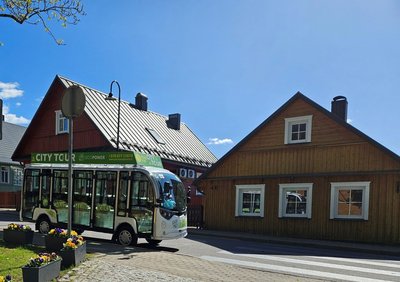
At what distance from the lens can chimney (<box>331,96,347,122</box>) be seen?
859 inches

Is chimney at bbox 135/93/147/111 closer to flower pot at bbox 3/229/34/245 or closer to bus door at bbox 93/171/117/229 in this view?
bus door at bbox 93/171/117/229

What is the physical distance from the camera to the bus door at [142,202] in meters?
12.4

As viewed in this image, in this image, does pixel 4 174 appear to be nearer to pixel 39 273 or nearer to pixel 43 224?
pixel 43 224

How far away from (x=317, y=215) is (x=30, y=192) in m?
12.6

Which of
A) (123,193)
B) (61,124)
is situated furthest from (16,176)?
(123,193)

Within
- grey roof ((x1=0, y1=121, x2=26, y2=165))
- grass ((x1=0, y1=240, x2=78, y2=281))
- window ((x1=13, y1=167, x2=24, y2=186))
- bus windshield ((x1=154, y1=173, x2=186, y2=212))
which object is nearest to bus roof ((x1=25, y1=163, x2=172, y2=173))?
bus windshield ((x1=154, y1=173, x2=186, y2=212))

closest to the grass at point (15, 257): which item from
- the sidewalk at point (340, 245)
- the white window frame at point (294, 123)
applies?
the sidewalk at point (340, 245)

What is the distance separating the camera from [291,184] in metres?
19.6

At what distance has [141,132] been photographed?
88.5ft

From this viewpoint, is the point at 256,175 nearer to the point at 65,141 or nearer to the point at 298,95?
the point at 298,95

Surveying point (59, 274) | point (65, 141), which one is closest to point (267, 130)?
point (65, 141)

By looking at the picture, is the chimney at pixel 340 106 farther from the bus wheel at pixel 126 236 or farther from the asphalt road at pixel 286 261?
the bus wheel at pixel 126 236

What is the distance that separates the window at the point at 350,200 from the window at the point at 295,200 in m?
1.17

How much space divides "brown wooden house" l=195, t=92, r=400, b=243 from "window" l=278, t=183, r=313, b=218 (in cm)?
5
